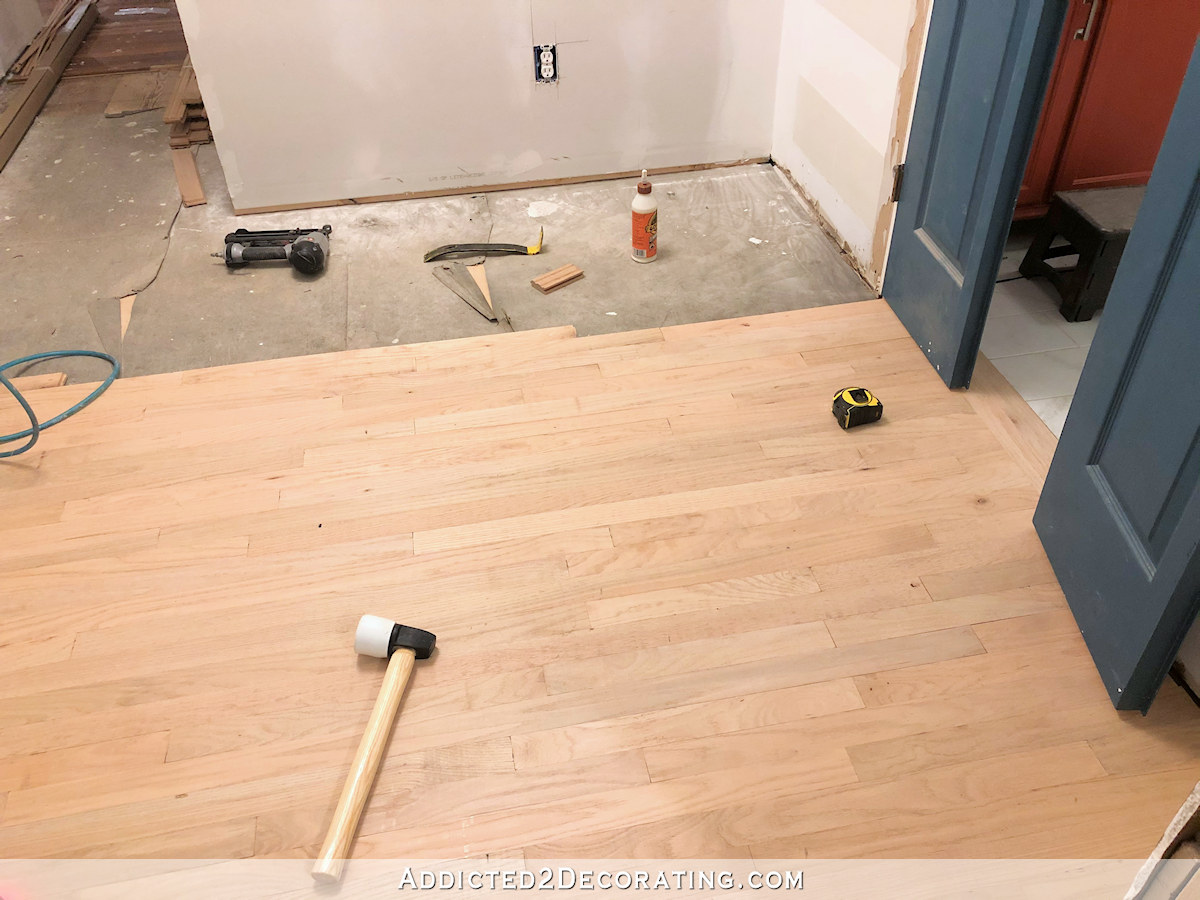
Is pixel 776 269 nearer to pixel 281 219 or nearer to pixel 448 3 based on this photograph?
pixel 448 3

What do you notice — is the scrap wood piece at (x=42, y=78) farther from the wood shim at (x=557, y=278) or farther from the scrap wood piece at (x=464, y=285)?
the wood shim at (x=557, y=278)

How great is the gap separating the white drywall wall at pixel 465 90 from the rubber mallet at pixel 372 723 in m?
2.45

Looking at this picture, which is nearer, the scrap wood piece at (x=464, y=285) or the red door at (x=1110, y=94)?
the red door at (x=1110, y=94)

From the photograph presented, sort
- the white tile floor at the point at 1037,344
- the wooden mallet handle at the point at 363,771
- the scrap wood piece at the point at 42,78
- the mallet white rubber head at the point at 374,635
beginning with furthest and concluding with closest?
the scrap wood piece at the point at 42,78 < the white tile floor at the point at 1037,344 < the mallet white rubber head at the point at 374,635 < the wooden mallet handle at the point at 363,771

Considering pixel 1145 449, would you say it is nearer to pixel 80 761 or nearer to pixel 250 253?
pixel 80 761

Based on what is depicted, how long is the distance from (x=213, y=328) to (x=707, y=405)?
1.76 meters

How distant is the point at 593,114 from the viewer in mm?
3740

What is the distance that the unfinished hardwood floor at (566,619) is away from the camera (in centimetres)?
163

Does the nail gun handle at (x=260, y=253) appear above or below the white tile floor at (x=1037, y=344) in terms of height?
above

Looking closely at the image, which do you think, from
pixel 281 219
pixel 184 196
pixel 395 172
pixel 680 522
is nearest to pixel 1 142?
pixel 184 196

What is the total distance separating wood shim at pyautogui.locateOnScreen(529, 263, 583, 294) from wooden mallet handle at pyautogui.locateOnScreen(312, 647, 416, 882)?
1.69 meters

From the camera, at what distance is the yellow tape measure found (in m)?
2.40

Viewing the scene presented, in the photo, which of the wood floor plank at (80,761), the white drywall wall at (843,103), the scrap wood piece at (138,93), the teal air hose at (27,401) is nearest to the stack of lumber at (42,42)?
the scrap wood piece at (138,93)

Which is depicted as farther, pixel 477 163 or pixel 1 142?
pixel 1 142
